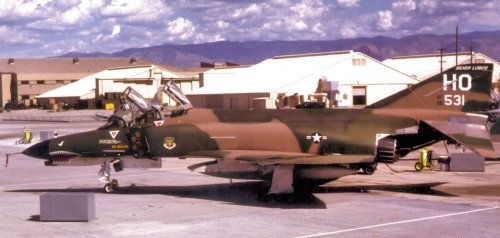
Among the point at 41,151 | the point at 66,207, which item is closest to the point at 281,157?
the point at 66,207

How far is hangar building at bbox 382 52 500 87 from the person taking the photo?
9238cm

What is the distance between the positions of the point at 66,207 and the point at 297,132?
667cm

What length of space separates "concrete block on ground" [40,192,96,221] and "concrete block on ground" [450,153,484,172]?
1338 centimetres

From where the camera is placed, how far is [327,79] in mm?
70062

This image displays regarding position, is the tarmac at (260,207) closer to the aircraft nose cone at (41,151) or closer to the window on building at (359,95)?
the aircraft nose cone at (41,151)

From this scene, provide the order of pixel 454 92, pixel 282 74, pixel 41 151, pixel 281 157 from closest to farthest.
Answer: pixel 281 157 → pixel 41 151 → pixel 454 92 → pixel 282 74

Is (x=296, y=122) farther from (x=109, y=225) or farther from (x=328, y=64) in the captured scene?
(x=328, y=64)

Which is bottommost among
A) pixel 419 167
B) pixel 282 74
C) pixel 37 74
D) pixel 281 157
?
pixel 419 167

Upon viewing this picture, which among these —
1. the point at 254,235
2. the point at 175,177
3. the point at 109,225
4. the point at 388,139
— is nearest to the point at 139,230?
the point at 109,225

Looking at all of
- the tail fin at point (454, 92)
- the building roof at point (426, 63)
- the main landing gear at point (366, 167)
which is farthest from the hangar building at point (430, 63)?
the tail fin at point (454, 92)

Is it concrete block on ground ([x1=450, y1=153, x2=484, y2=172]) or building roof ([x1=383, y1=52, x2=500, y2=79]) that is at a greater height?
building roof ([x1=383, y1=52, x2=500, y2=79])

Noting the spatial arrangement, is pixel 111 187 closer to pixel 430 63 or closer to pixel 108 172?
pixel 108 172

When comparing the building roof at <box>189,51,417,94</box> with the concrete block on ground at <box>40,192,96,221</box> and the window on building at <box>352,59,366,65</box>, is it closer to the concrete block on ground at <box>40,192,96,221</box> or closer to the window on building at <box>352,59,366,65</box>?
the window on building at <box>352,59,366,65</box>

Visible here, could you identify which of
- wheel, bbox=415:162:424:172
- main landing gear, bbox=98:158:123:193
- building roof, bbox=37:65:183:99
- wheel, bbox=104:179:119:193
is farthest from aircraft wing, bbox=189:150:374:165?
building roof, bbox=37:65:183:99
